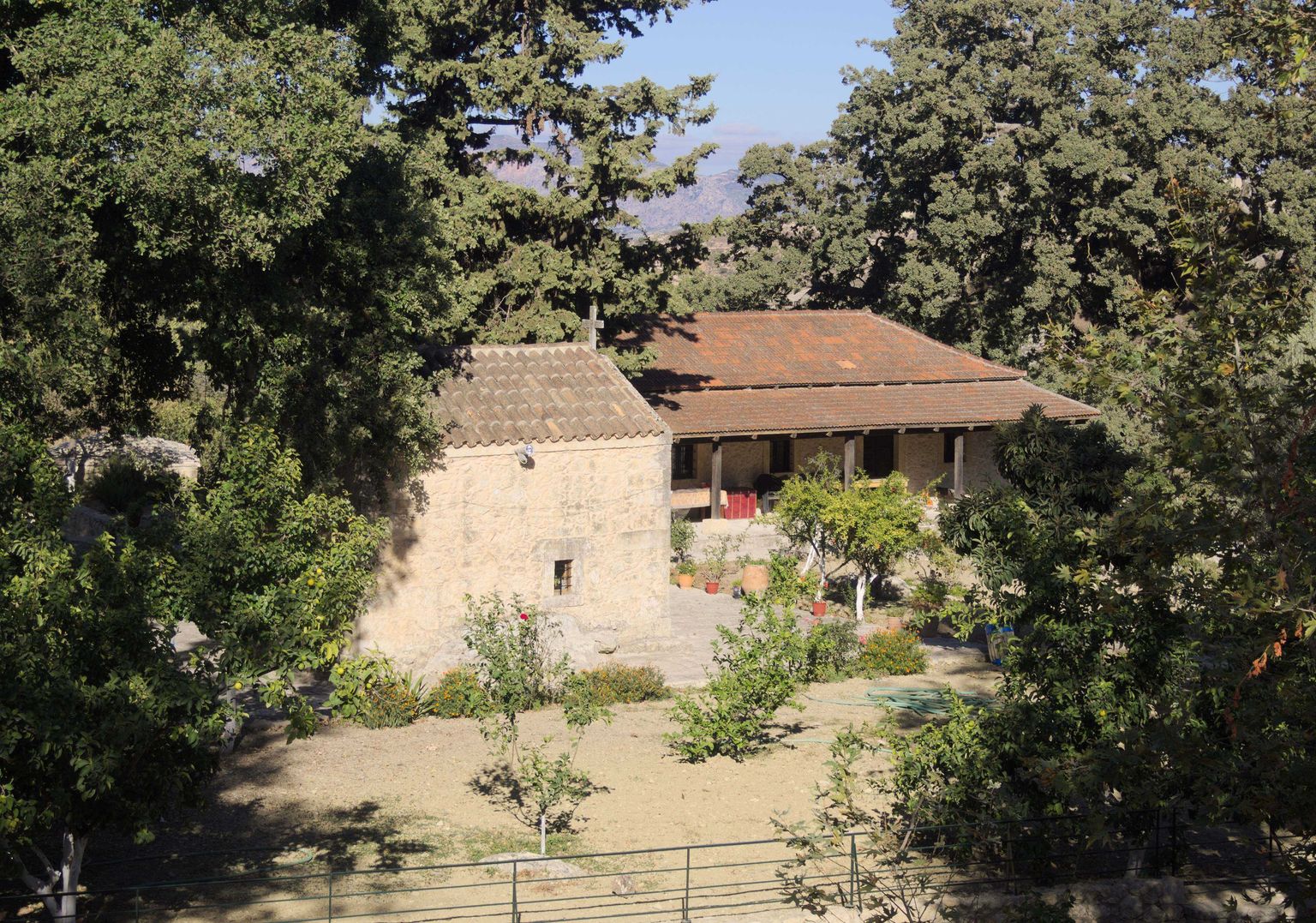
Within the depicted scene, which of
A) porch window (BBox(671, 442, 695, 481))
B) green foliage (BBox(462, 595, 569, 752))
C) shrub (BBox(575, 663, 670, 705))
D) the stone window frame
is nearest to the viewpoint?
green foliage (BBox(462, 595, 569, 752))

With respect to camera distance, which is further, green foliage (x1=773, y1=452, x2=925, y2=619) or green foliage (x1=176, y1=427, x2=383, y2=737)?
green foliage (x1=773, y1=452, x2=925, y2=619)

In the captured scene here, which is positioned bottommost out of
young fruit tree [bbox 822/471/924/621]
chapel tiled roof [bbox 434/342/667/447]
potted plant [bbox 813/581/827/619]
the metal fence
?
the metal fence

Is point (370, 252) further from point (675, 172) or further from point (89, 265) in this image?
point (675, 172)

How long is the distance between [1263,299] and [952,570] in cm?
1665

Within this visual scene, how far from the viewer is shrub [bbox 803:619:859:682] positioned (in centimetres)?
2048

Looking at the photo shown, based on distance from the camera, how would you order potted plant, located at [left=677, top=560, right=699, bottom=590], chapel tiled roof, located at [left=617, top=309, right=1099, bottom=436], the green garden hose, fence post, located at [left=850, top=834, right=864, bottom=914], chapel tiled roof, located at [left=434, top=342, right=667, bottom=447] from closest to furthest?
fence post, located at [left=850, top=834, right=864, bottom=914] → the green garden hose → chapel tiled roof, located at [left=434, top=342, right=667, bottom=447] → potted plant, located at [left=677, top=560, right=699, bottom=590] → chapel tiled roof, located at [left=617, top=309, right=1099, bottom=436]

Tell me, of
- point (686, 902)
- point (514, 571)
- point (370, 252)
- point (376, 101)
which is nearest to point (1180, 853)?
point (686, 902)

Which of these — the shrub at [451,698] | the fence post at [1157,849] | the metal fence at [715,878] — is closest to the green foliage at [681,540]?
the shrub at [451,698]

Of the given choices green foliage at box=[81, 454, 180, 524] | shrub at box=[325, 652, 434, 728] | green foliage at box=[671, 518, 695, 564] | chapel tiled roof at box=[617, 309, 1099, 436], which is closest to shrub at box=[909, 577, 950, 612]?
green foliage at box=[671, 518, 695, 564]

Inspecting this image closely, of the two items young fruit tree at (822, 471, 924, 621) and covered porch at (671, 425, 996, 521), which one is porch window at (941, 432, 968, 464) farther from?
young fruit tree at (822, 471, 924, 621)

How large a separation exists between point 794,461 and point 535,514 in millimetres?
14640

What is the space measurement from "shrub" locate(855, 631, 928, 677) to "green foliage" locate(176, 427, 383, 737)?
11604 mm

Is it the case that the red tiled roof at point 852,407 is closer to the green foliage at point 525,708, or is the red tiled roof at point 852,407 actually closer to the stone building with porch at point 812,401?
the stone building with porch at point 812,401

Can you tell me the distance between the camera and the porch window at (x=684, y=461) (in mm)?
32344
